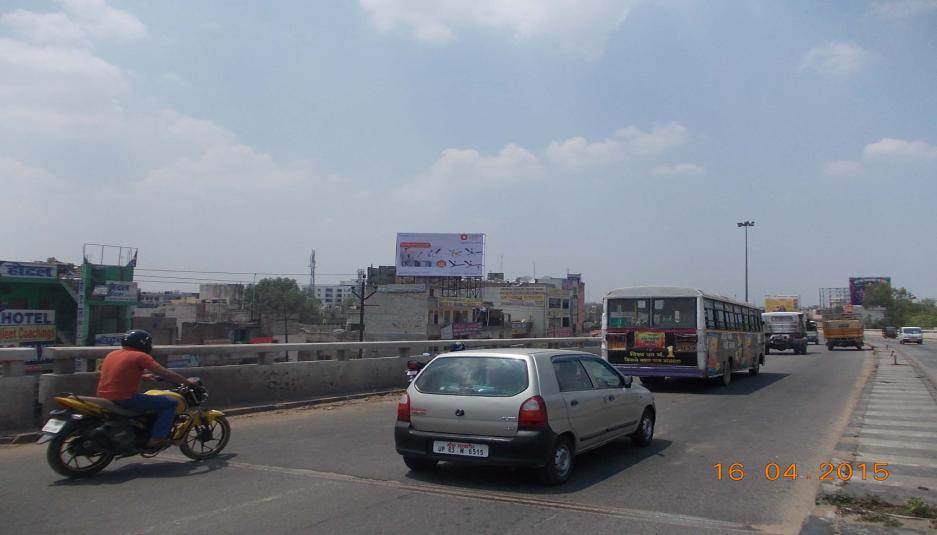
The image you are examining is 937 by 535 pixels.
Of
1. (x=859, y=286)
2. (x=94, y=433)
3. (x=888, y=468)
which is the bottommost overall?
(x=888, y=468)

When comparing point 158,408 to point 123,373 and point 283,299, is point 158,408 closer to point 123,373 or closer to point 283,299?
point 123,373

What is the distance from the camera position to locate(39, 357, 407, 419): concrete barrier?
9.78 m

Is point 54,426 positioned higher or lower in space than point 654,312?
lower

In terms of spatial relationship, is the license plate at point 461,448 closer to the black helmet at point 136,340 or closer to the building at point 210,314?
the black helmet at point 136,340

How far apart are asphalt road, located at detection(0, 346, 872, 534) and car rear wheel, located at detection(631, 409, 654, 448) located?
152 millimetres

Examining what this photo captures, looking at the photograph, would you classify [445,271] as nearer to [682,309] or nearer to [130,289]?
[130,289]

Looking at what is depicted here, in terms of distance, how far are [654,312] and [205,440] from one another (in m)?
12.8

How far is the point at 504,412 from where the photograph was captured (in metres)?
7.11

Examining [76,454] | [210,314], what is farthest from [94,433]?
[210,314]

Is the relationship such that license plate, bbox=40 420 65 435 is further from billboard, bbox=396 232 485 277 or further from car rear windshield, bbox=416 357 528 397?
billboard, bbox=396 232 485 277

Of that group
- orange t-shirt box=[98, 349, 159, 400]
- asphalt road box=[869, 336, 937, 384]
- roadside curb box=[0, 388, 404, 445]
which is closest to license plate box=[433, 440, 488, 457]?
orange t-shirt box=[98, 349, 159, 400]

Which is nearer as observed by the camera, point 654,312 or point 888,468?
point 888,468

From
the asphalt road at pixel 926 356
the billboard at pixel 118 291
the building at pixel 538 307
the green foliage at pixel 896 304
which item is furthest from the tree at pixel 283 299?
the green foliage at pixel 896 304

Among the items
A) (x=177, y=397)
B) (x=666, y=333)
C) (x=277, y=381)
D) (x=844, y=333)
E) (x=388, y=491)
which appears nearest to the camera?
(x=388, y=491)
